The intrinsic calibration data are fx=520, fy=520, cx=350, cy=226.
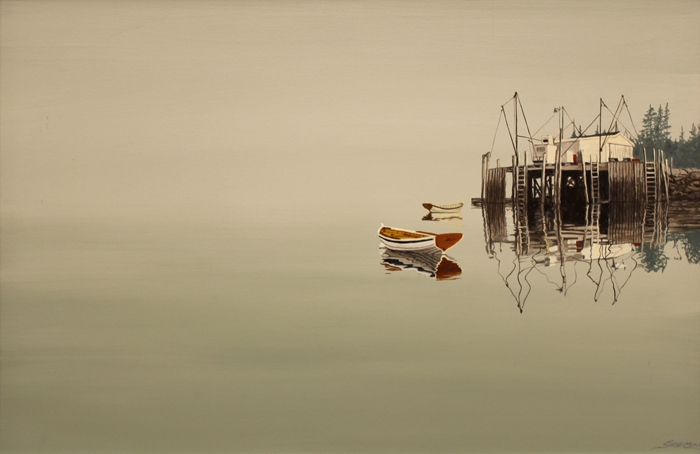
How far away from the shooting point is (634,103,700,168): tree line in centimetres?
285

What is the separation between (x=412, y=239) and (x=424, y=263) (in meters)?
0.16

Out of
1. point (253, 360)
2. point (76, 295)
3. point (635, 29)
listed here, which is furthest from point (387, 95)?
point (76, 295)

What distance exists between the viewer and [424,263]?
287 centimetres

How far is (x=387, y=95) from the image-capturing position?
2947mm

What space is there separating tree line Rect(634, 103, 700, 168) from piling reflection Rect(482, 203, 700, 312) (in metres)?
0.28

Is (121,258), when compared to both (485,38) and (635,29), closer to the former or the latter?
(485,38)

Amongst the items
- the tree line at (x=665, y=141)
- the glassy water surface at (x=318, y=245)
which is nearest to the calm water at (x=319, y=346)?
the glassy water surface at (x=318, y=245)

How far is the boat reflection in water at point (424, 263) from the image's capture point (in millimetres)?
2859

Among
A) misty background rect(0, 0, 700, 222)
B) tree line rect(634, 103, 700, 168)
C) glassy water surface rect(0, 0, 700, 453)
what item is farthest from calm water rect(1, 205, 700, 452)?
tree line rect(634, 103, 700, 168)

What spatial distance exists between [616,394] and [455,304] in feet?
3.34

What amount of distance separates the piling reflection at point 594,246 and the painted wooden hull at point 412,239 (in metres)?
0.25

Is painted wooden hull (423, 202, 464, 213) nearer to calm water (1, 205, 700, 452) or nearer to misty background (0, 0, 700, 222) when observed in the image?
calm water (1, 205, 700, 452)

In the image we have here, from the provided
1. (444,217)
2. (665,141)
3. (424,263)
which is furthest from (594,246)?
(424,263)

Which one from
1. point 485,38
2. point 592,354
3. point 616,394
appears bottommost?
point 616,394
